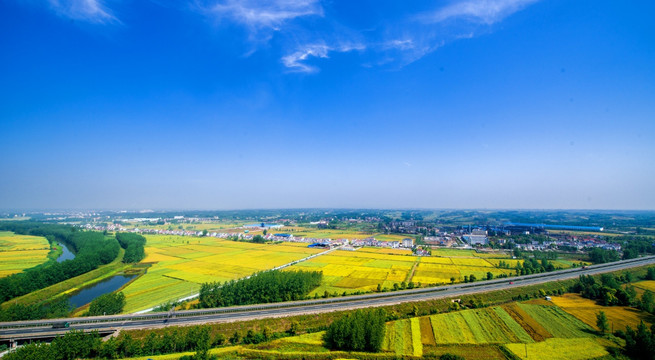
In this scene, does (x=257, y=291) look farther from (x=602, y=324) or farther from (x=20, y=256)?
(x=20, y=256)

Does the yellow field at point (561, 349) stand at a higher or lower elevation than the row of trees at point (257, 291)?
lower

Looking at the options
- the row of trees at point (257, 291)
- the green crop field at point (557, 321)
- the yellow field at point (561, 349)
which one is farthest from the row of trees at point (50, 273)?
the green crop field at point (557, 321)

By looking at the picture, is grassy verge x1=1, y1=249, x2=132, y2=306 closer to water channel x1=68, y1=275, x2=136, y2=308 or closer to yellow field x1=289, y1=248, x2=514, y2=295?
water channel x1=68, y1=275, x2=136, y2=308

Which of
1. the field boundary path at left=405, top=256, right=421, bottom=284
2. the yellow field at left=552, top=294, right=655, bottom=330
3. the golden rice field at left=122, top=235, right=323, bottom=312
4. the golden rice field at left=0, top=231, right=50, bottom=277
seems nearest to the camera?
the yellow field at left=552, top=294, right=655, bottom=330

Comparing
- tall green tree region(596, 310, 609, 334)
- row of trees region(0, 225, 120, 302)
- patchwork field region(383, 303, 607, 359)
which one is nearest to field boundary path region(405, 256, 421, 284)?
patchwork field region(383, 303, 607, 359)

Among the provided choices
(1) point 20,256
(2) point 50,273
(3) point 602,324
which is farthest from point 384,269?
(1) point 20,256

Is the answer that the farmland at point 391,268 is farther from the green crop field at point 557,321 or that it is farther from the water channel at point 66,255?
the water channel at point 66,255
